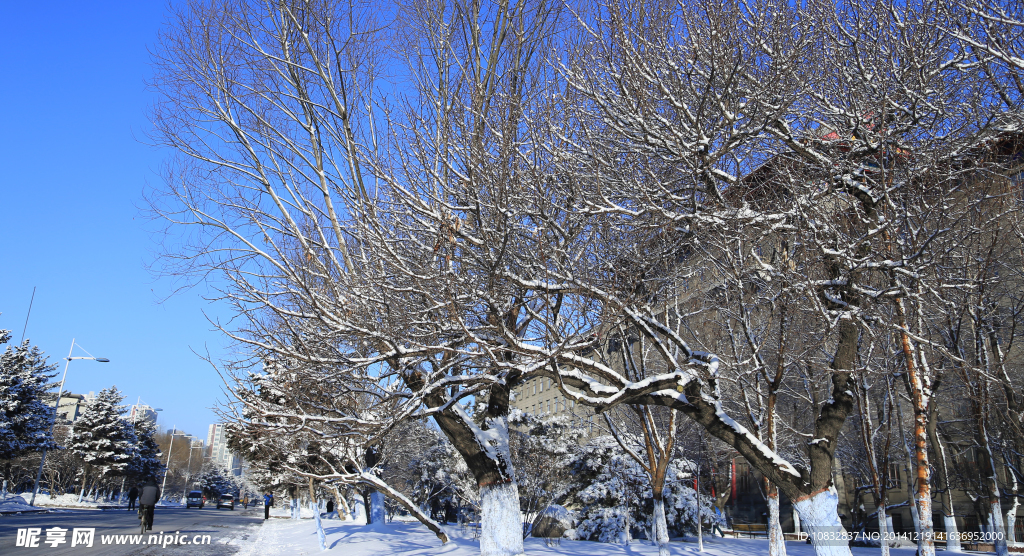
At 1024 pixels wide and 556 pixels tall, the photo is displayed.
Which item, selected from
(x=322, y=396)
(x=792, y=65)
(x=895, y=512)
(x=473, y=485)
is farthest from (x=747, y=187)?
(x=895, y=512)

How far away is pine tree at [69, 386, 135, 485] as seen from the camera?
43.1 m

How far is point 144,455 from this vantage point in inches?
2138

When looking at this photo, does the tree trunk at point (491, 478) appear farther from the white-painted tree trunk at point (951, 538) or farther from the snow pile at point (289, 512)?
the snow pile at point (289, 512)

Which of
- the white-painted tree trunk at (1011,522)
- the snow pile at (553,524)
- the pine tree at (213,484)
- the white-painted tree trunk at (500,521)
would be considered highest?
the white-painted tree trunk at (500,521)

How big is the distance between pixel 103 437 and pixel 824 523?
50246 millimetres

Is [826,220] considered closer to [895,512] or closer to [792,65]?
[792,65]

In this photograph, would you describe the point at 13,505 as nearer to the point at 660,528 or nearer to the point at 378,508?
the point at 378,508

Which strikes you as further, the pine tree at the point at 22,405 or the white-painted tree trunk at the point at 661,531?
the pine tree at the point at 22,405

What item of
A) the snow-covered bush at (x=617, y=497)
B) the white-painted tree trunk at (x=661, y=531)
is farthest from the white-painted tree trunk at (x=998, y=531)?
the snow-covered bush at (x=617, y=497)

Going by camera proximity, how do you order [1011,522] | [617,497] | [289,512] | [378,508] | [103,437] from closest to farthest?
[1011,522]
[617,497]
[378,508]
[103,437]
[289,512]

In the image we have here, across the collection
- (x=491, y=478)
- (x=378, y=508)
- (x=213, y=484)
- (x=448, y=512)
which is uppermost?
(x=491, y=478)

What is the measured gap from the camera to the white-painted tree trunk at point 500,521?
891 cm

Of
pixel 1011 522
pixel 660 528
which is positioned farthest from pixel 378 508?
pixel 1011 522

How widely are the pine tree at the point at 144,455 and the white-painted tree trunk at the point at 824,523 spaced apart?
175ft
